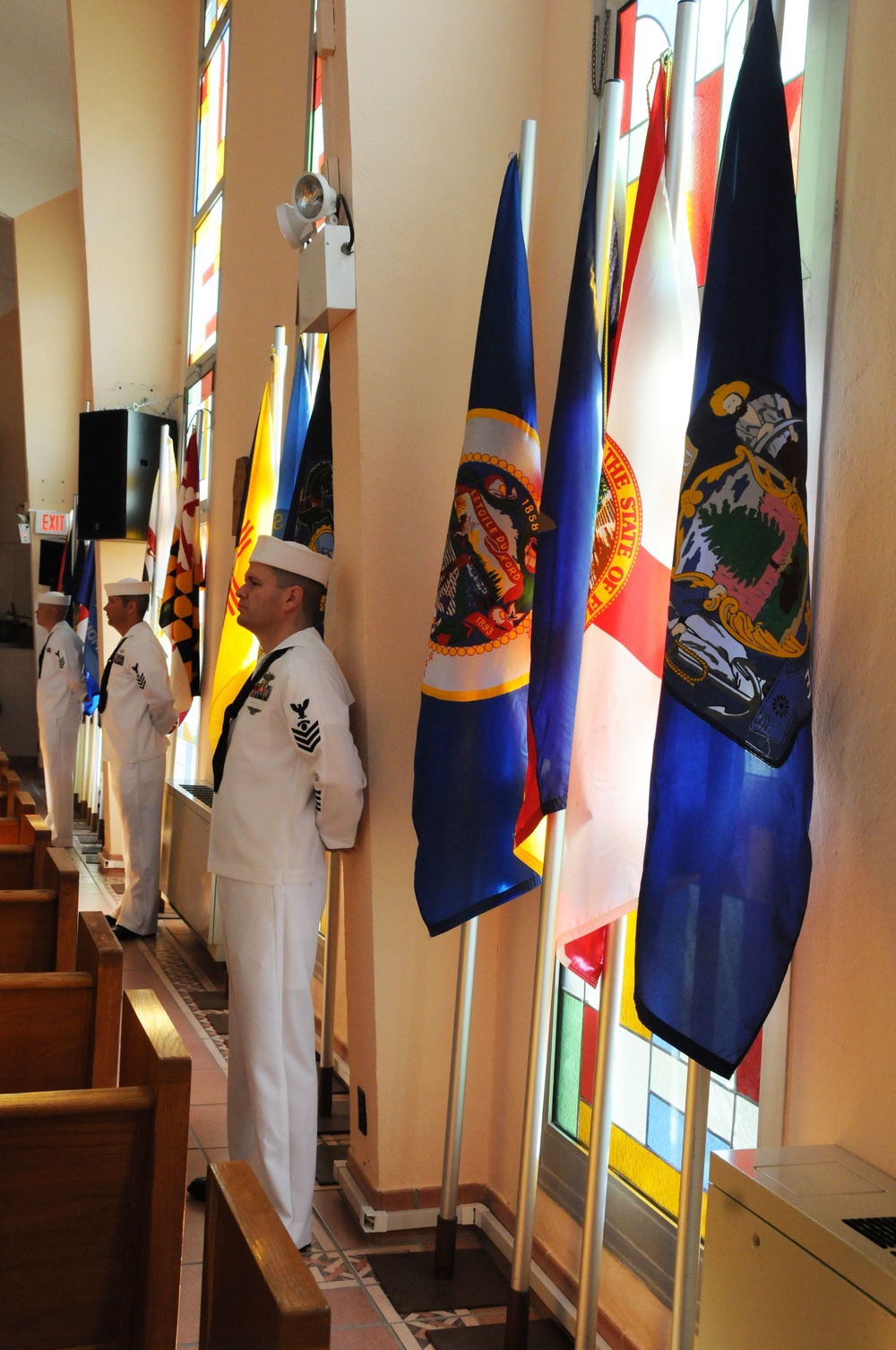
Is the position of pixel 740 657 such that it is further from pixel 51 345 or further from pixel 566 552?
pixel 51 345

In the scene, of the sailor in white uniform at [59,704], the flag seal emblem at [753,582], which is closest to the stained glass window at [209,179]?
the sailor in white uniform at [59,704]

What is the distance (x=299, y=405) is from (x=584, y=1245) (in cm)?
302

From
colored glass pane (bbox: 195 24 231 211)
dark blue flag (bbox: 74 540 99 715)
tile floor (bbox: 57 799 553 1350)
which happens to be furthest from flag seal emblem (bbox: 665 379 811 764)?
dark blue flag (bbox: 74 540 99 715)

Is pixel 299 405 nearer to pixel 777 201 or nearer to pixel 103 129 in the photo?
pixel 777 201

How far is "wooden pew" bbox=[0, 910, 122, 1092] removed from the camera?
201 centimetres

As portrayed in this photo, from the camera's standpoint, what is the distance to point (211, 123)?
7609mm

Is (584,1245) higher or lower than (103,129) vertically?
lower

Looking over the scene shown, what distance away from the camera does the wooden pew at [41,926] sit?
261 cm

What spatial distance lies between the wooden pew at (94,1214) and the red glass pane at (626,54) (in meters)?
2.47

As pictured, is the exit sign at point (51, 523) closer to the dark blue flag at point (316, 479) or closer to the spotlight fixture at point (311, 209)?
the dark blue flag at point (316, 479)

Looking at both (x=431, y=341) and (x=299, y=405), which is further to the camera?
(x=299, y=405)

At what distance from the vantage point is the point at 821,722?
2.04 meters

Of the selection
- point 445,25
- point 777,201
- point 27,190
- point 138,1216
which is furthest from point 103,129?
point 138,1216

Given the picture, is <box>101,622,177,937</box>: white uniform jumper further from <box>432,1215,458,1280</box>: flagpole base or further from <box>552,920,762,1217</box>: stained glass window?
<box>552,920,762,1217</box>: stained glass window
